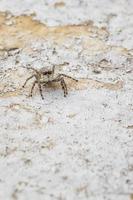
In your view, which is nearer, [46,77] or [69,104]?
[69,104]

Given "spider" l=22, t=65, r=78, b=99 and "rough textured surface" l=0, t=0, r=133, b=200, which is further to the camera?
"spider" l=22, t=65, r=78, b=99

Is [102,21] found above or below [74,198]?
above

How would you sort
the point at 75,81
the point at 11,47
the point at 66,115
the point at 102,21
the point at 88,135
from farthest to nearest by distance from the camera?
the point at 102,21 < the point at 11,47 < the point at 75,81 < the point at 66,115 < the point at 88,135

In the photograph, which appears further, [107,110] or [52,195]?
[107,110]

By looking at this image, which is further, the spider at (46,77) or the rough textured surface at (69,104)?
the spider at (46,77)

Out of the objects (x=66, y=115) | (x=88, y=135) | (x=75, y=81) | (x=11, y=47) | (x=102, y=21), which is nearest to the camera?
(x=88, y=135)

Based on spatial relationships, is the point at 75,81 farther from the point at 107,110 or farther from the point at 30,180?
the point at 30,180

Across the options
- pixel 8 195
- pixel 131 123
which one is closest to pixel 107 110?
pixel 131 123
